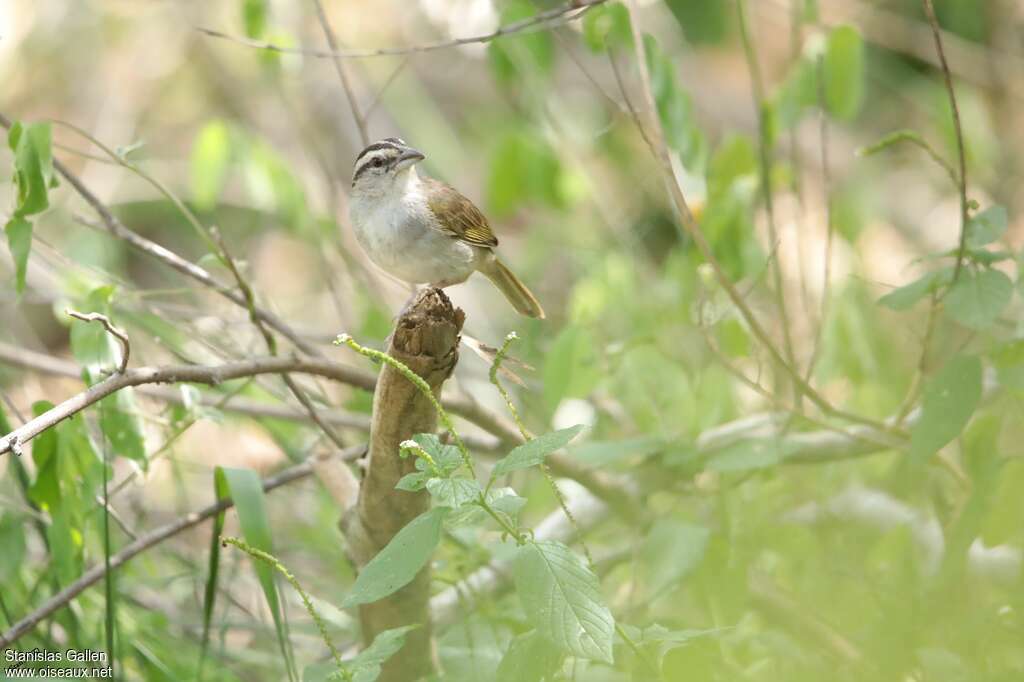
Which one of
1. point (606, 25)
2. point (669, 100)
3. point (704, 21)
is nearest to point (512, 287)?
point (669, 100)

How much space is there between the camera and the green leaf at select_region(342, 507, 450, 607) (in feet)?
7.19

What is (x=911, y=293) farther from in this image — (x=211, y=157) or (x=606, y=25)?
(x=211, y=157)

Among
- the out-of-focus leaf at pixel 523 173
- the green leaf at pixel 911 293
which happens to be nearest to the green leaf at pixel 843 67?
the green leaf at pixel 911 293

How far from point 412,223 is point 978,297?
166 centimetres

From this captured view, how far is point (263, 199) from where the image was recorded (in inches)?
207

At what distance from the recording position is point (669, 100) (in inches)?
150

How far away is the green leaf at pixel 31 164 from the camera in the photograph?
9.36 ft

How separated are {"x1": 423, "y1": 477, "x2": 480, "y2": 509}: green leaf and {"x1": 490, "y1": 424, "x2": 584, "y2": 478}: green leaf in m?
0.05

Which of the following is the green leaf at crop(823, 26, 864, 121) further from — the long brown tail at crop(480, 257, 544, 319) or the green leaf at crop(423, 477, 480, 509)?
the green leaf at crop(423, 477, 480, 509)

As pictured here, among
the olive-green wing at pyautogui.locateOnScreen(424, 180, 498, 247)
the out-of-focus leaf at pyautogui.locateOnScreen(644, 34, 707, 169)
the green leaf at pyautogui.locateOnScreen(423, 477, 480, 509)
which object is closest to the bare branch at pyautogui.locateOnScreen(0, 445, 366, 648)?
the olive-green wing at pyautogui.locateOnScreen(424, 180, 498, 247)

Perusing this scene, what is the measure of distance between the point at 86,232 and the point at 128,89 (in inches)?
180

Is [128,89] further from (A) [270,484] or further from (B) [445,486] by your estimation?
(B) [445,486]

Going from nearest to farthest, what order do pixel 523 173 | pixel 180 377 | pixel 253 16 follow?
1. pixel 180 377
2. pixel 253 16
3. pixel 523 173

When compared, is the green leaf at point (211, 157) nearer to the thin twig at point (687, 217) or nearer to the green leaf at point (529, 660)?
the thin twig at point (687, 217)
